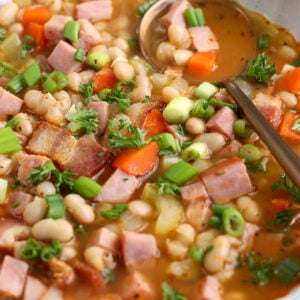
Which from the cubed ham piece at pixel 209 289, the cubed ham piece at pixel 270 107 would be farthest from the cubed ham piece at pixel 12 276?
the cubed ham piece at pixel 270 107

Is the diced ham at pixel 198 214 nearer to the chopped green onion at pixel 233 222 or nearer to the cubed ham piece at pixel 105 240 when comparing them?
the chopped green onion at pixel 233 222

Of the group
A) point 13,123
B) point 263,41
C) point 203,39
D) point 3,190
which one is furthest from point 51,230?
point 263,41

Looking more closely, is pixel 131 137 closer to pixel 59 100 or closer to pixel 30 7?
pixel 59 100

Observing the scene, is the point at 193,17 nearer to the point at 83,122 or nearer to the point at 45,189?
the point at 83,122

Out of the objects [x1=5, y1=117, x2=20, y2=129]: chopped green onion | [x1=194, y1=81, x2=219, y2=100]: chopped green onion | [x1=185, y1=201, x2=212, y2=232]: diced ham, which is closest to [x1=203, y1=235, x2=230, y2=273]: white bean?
[x1=185, y1=201, x2=212, y2=232]: diced ham

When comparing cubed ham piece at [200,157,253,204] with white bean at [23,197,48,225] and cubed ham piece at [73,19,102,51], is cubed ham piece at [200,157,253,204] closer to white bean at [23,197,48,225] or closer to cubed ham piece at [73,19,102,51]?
white bean at [23,197,48,225]

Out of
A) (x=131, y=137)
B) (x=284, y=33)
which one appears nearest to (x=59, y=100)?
(x=131, y=137)
